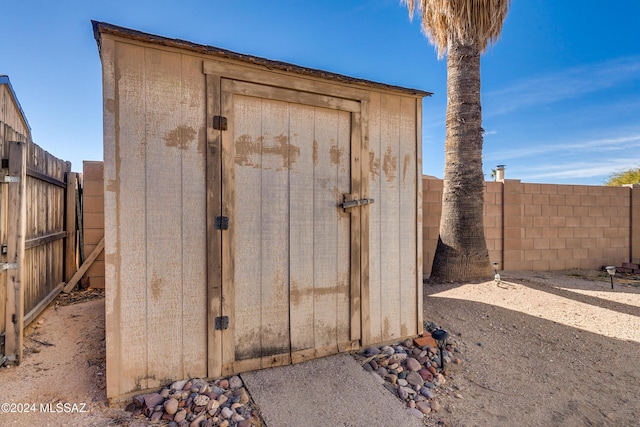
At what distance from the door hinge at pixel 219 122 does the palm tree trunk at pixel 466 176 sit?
3.87m

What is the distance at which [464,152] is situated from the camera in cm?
493

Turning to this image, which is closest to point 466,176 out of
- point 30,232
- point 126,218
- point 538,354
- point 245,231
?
point 538,354

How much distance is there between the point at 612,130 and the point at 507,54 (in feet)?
26.2

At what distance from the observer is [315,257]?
8.79 ft

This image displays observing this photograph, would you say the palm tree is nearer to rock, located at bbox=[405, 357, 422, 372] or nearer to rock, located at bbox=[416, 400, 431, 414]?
rock, located at bbox=[405, 357, 422, 372]

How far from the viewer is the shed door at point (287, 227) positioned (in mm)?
2377

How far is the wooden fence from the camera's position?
8.12ft

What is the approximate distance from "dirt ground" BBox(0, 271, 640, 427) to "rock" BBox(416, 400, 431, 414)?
0.24 feet

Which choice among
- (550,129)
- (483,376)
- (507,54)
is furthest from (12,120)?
(550,129)

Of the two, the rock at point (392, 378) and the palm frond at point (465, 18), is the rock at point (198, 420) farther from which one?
the palm frond at point (465, 18)

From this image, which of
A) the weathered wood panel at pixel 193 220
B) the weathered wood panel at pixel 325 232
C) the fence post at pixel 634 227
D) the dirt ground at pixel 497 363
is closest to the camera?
the dirt ground at pixel 497 363

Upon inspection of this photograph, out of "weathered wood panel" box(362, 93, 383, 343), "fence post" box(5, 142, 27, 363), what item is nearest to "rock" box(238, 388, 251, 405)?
"weathered wood panel" box(362, 93, 383, 343)

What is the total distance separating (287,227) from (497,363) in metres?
2.29

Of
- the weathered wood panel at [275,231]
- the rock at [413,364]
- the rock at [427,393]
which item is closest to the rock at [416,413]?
the rock at [427,393]
